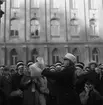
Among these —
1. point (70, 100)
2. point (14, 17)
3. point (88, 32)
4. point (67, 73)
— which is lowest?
point (70, 100)

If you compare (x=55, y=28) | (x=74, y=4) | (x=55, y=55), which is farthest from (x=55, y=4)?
(x=55, y=55)

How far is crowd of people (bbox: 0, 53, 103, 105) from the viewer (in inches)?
204

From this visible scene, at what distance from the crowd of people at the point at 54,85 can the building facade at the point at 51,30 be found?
20.0 meters

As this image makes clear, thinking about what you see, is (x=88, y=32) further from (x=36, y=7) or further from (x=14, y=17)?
(x=14, y=17)

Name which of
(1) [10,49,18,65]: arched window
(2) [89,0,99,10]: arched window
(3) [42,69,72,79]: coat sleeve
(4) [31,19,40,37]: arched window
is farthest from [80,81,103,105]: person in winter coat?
(2) [89,0,99,10]: arched window

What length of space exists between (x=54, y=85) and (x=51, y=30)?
2207 cm

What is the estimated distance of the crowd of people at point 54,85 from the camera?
5.19 m

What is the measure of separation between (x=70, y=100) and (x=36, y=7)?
946 inches

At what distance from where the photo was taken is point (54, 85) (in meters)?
6.29

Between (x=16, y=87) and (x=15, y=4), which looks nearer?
(x=16, y=87)

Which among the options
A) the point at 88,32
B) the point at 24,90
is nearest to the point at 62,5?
the point at 88,32

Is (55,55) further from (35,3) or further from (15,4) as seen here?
(15,4)

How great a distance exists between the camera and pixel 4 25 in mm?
27656

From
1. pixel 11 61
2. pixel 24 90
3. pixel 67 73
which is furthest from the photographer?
pixel 11 61
